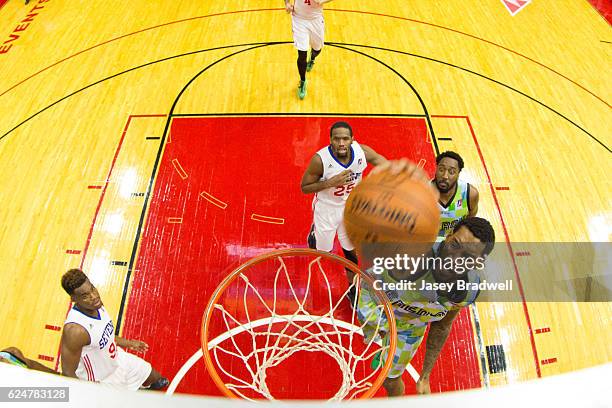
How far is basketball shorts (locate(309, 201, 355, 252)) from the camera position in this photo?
363 centimetres

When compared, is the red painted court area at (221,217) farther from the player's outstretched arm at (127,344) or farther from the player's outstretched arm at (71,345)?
the player's outstretched arm at (71,345)

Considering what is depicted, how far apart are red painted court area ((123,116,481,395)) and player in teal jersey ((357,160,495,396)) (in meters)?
0.65

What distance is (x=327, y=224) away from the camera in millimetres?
3658

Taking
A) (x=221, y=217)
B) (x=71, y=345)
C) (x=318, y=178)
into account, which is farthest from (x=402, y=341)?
(x=221, y=217)

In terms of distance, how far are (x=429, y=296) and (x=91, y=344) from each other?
1.94 metres

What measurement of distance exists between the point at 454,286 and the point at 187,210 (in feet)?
9.34

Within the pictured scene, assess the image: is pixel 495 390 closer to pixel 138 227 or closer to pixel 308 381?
pixel 308 381

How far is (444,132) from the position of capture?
523 centimetres

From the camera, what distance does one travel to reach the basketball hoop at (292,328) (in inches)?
120

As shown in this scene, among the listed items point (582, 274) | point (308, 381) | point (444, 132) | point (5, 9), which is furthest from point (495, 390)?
point (5, 9)

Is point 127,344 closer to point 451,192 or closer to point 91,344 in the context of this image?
point 91,344

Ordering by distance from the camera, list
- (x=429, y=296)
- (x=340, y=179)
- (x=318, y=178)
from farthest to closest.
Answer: (x=318, y=178)
(x=340, y=179)
(x=429, y=296)

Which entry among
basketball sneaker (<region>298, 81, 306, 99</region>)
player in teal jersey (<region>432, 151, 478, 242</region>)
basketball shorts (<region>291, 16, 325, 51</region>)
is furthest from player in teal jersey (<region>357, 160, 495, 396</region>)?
basketball sneaker (<region>298, 81, 306, 99</region>)

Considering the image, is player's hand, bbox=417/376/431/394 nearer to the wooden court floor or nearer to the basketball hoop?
the basketball hoop
